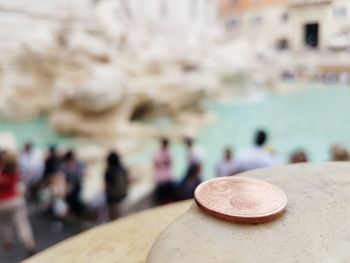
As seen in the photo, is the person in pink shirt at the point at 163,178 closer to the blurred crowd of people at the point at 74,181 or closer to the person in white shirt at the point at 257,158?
the blurred crowd of people at the point at 74,181

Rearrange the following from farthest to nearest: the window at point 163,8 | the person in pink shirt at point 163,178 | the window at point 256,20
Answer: the window at point 163,8 → the window at point 256,20 → the person in pink shirt at point 163,178

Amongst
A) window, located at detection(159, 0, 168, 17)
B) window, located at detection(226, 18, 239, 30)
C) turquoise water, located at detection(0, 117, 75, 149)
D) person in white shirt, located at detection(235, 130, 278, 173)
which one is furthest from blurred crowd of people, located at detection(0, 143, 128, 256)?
window, located at detection(159, 0, 168, 17)

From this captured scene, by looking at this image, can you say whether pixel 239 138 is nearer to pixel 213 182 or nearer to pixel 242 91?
pixel 242 91

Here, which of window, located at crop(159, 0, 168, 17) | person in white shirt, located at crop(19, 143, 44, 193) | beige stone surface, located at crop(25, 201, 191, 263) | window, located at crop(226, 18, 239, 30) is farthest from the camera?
window, located at crop(159, 0, 168, 17)

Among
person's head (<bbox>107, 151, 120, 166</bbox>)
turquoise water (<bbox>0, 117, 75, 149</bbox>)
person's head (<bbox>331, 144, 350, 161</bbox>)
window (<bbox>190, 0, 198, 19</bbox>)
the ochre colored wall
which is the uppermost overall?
window (<bbox>190, 0, 198, 19</bbox>)

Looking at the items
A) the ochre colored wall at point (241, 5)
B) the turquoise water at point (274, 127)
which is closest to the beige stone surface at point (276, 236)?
the turquoise water at point (274, 127)

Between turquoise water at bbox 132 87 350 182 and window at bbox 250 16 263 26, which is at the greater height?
window at bbox 250 16 263 26

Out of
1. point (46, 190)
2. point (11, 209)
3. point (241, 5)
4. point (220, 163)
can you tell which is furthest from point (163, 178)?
point (241, 5)

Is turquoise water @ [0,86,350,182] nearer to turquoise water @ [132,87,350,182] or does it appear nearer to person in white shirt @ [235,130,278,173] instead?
turquoise water @ [132,87,350,182]
